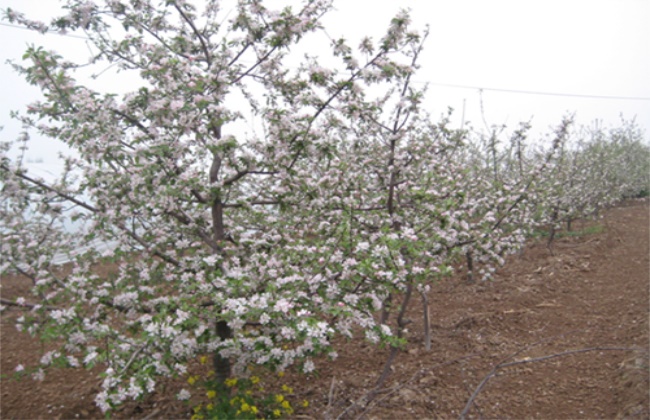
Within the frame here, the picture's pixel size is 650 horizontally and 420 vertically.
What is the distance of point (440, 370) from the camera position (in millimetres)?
4496

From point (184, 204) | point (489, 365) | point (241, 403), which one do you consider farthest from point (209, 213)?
point (489, 365)

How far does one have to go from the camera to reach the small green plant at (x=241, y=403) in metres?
3.46

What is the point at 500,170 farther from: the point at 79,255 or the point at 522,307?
the point at 79,255

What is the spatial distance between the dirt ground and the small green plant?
195 mm

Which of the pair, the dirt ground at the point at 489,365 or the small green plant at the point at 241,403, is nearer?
the small green plant at the point at 241,403

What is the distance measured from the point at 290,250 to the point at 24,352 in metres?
3.86

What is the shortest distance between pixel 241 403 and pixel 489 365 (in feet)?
8.01

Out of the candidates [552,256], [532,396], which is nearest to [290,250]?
[532,396]

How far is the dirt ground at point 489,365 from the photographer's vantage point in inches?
149

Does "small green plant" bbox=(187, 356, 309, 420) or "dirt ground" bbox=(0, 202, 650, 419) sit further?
"dirt ground" bbox=(0, 202, 650, 419)

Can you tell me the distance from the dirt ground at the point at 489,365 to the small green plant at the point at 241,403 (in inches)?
7.7

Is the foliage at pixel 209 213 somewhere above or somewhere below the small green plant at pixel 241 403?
above

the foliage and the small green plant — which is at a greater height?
the foliage

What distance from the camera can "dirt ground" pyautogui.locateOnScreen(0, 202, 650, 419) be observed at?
3779mm
